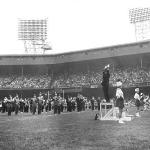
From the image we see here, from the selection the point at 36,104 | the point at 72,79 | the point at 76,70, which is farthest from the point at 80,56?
the point at 36,104

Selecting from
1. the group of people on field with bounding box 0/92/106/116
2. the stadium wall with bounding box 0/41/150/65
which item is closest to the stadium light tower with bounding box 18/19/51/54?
the stadium wall with bounding box 0/41/150/65

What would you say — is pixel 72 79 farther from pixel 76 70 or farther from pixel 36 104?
pixel 36 104

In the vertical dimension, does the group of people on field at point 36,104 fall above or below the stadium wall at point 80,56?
below

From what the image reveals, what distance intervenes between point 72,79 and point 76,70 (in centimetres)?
291

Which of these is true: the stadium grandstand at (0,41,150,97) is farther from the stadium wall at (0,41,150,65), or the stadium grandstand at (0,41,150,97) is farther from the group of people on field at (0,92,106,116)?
the group of people on field at (0,92,106,116)

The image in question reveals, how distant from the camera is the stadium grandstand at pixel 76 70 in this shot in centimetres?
5309

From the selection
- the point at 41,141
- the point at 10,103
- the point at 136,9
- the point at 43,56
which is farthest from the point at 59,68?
the point at 41,141

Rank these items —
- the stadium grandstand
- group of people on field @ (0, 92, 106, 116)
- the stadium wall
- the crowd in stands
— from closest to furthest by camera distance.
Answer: group of people on field @ (0, 92, 106, 116), the crowd in stands, the stadium grandstand, the stadium wall

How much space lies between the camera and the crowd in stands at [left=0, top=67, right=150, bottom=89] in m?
52.2

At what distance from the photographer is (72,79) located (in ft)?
192

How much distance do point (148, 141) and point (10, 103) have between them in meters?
22.9

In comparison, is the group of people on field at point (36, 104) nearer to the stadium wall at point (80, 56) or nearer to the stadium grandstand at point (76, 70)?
the stadium grandstand at point (76, 70)

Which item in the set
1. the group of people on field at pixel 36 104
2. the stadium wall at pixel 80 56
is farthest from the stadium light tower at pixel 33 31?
the group of people on field at pixel 36 104

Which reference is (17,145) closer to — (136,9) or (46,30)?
(136,9)
